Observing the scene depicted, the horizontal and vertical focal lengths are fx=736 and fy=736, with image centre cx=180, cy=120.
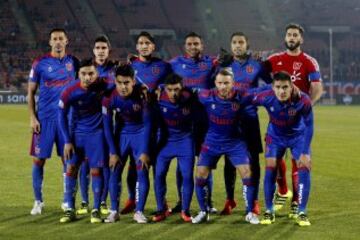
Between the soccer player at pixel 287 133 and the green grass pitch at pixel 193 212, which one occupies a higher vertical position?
the soccer player at pixel 287 133

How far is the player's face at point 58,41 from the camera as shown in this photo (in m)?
8.95

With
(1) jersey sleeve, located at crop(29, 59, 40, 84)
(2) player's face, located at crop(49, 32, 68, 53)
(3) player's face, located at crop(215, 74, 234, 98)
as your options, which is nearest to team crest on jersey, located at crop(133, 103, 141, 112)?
(3) player's face, located at crop(215, 74, 234, 98)

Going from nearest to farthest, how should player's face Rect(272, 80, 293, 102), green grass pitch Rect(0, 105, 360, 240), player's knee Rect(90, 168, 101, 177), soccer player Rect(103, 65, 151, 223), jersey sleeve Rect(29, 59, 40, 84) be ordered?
green grass pitch Rect(0, 105, 360, 240) < player's face Rect(272, 80, 293, 102) < soccer player Rect(103, 65, 151, 223) < player's knee Rect(90, 168, 101, 177) < jersey sleeve Rect(29, 59, 40, 84)

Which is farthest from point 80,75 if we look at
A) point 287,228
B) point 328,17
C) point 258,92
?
point 328,17

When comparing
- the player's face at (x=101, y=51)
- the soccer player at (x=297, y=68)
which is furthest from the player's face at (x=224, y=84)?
the player's face at (x=101, y=51)

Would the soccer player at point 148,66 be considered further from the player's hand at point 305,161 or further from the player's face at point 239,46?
the player's hand at point 305,161

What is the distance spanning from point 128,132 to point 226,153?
1.13 metres

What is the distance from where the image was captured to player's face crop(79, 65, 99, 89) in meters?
8.20

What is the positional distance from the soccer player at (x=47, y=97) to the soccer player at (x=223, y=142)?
75.2 inches

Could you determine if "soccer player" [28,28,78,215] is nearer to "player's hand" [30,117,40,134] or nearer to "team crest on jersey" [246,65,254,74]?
"player's hand" [30,117,40,134]

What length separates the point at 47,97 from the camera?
29.9 feet

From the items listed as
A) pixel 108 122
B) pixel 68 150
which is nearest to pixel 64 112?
pixel 68 150

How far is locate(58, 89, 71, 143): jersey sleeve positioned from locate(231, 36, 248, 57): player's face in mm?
2030

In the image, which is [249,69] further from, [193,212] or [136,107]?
[193,212]
